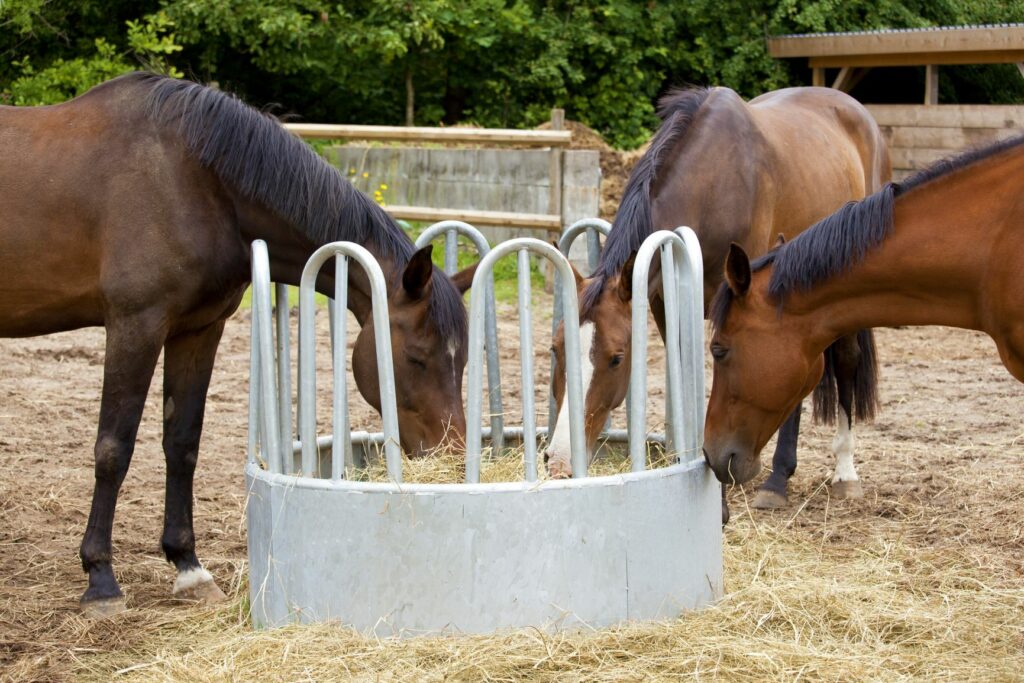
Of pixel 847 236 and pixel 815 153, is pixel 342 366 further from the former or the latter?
pixel 815 153

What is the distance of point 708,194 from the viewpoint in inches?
181

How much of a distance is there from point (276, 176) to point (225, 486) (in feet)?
6.46

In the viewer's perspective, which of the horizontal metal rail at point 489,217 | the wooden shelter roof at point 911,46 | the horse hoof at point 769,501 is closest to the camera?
the horse hoof at point 769,501

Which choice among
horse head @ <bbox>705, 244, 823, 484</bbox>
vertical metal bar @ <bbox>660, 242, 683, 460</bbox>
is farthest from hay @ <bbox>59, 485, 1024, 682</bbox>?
vertical metal bar @ <bbox>660, 242, 683, 460</bbox>

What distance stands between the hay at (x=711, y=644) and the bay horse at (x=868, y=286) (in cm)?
50

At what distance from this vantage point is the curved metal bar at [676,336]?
3264 mm

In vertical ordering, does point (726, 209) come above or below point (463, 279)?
above

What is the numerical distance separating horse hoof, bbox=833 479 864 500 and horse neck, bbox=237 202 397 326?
254cm

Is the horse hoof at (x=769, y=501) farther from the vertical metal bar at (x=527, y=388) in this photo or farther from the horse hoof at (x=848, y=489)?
the vertical metal bar at (x=527, y=388)

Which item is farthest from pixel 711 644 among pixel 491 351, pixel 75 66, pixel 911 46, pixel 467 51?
pixel 467 51

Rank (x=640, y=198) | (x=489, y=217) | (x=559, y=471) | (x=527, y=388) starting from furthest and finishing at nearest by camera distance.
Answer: (x=489, y=217)
(x=640, y=198)
(x=559, y=471)
(x=527, y=388)

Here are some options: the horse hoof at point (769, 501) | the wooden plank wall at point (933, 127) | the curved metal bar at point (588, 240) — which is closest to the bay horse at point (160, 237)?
the curved metal bar at point (588, 240)

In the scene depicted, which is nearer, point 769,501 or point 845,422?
point 769,501

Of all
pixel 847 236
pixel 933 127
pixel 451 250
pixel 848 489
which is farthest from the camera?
pixel 933 127
